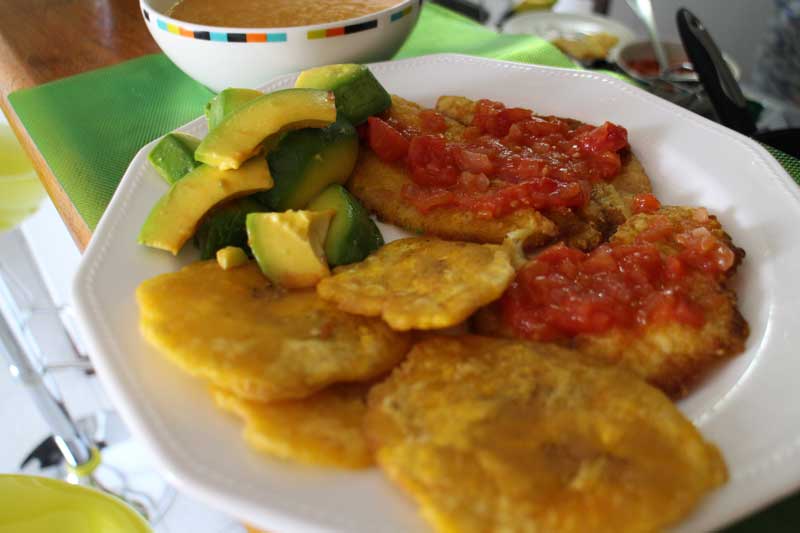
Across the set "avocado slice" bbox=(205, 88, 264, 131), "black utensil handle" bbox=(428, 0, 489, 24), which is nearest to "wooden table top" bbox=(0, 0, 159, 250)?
"avocado slice" bbox=(205, 88, 264, 131)

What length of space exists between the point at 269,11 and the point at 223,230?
54.1 inches

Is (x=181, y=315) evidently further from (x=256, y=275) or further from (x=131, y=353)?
(x=256, y=275)

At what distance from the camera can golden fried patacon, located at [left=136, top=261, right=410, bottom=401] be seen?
1.20 metres

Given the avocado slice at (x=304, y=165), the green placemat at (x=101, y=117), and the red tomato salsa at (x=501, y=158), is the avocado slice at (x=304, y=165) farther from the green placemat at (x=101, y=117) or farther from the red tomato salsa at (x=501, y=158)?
the green placemat at (x=101, y=117)

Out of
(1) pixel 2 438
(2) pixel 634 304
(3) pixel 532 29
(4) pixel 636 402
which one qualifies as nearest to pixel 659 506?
(4) pixel 636 402

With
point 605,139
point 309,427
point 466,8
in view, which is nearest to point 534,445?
point 309,427

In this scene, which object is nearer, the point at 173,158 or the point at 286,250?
the point at 286,250

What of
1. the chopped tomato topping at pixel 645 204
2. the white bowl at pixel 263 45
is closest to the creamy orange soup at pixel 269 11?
the white bowl at pixel 263 45

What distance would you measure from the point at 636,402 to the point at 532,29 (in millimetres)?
3120

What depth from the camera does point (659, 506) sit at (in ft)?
3.28

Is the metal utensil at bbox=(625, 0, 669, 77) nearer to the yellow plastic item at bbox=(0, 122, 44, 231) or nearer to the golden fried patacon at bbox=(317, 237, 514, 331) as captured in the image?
the golden fried patacon at bbox=(317, 237, 514, 331)

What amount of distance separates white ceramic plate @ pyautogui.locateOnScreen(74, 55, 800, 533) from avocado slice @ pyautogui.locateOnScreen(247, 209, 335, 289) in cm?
24

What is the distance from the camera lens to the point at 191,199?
163cm

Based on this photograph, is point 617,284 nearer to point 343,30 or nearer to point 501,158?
point 501,158
